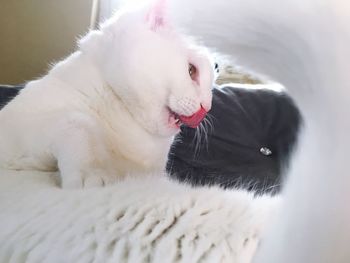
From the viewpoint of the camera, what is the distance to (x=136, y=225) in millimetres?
413

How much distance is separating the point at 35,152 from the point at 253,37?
483mm

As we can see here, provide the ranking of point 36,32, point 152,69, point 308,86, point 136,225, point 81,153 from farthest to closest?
1. point 36,32
2. point 152,69
3. point 81,153
4. point 136,225
5. point 308,86

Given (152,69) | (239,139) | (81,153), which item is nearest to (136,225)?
(81,153)

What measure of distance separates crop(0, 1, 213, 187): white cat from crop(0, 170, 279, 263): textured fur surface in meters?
0.19

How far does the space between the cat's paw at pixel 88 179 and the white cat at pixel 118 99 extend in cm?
7

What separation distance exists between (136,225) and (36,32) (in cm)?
194

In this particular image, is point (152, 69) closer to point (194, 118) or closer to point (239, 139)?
point (194, 118)

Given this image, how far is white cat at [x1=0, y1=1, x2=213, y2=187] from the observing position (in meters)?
0.71

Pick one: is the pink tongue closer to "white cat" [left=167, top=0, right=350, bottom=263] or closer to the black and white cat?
the black and white cat

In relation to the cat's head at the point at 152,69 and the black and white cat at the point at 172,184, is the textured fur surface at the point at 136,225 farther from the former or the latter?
the cat's head at the point at 152,69

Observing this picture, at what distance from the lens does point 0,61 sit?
2.21 meters

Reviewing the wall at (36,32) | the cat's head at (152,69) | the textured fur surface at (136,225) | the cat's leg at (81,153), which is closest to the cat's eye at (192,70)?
the cat's head at (152,69)

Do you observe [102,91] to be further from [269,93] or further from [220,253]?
[269,93]

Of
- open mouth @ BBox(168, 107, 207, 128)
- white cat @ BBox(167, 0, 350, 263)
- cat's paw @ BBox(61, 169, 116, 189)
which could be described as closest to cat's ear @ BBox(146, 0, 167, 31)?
open mouth @ BBox(168, 107, 207, 128)
